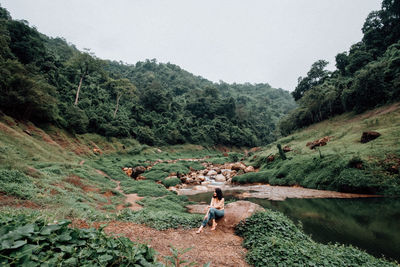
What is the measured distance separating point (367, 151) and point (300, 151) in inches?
395

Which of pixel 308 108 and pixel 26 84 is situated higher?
pixel 26 84

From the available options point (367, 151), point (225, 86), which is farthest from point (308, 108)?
point (225, 86)

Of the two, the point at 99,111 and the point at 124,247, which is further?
the point at 99,111

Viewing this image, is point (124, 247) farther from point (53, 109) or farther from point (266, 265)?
point (53, 109)

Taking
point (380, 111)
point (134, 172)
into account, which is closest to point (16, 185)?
point (134, 172)

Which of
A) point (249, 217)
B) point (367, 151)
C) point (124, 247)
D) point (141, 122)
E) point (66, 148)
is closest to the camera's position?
point (124, 247)

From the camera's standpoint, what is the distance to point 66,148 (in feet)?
80.5

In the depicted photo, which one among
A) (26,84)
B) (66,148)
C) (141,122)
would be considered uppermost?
(26,84)

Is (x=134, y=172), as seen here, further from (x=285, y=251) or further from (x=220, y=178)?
(x=285, y=251)

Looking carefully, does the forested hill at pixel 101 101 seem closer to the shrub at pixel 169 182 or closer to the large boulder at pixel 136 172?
the large boulder at pixel 136 172

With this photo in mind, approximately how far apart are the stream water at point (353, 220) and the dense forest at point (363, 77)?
23695 mm

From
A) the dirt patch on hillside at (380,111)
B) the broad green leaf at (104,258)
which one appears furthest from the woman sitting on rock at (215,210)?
the dirt patch on hillside at (380,111)

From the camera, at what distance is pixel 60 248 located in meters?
2.34

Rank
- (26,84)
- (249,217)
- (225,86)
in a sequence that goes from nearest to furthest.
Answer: (249,217) → (26,84) → (225,86)
